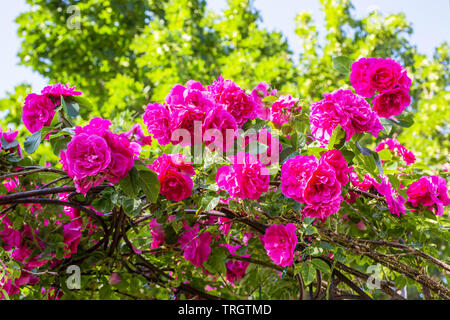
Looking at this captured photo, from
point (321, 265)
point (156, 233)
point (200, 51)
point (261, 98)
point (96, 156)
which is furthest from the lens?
point (200, 51)

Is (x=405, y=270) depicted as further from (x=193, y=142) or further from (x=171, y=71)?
(x=171, y=71)

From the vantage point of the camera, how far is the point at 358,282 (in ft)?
3.63

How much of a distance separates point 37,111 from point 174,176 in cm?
34

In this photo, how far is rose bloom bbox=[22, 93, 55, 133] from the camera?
0.88m

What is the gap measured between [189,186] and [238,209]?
0.40 feet

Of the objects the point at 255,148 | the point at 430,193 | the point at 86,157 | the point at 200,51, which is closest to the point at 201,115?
the point at 255,148

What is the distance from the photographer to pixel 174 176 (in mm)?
817

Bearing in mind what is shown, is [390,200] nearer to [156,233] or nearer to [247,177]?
[247,177]

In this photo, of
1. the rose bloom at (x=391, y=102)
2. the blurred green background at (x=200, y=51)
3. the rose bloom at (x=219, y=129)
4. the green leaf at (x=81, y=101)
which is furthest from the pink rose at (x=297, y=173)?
the blurred green background at (x=200, y=51)

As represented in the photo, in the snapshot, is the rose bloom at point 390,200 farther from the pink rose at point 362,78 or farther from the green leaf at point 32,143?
the green leaf at point 32,143

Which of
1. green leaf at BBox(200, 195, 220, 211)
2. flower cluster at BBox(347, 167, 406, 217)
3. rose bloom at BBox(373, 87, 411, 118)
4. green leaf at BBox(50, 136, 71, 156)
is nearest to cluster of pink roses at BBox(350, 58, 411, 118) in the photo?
rose bloom at BBox(373, 87, 411, 118)

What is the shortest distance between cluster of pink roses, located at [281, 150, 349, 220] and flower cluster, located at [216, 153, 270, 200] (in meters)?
0.04

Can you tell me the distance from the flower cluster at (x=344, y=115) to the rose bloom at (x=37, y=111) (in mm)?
560

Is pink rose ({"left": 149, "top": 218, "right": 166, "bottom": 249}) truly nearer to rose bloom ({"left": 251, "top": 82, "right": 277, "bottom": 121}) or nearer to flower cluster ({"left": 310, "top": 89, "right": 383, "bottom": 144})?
rose bloom ({"left": 251, "top": 82, "right": 277, "bottom": 121})
